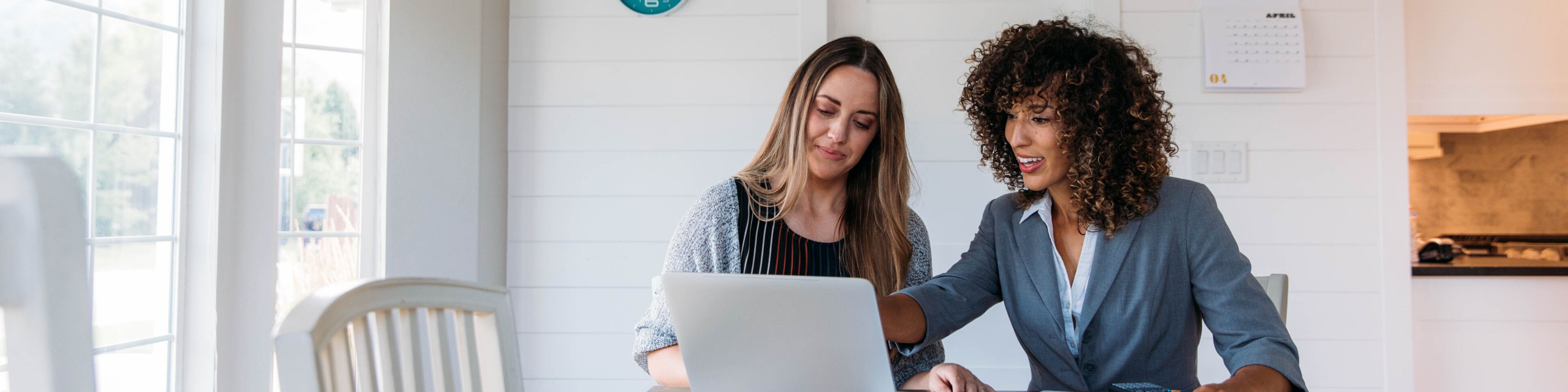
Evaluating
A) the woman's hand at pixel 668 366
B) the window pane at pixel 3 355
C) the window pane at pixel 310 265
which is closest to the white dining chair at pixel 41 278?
the window pane at pixel 3 355

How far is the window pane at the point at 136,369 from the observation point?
1612 millimetres

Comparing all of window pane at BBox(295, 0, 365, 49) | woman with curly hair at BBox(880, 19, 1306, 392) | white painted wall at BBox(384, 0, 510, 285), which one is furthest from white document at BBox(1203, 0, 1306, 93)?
window pane at BBox(295, 0, 365, 49)

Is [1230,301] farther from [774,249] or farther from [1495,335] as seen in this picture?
[1495,335]

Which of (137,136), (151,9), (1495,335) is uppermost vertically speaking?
(151,9)

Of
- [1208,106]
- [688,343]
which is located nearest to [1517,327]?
[1208,106]

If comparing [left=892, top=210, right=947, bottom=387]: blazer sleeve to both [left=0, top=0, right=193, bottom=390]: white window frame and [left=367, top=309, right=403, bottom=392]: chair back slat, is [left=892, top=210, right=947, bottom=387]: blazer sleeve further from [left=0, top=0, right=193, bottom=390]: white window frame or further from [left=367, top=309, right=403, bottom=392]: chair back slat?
[left=0, top=0, right=193, bottom=390]: white window frame

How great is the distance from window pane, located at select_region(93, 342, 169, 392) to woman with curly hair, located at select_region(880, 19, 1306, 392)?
4.99 ft

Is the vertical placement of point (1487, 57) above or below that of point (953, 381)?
above

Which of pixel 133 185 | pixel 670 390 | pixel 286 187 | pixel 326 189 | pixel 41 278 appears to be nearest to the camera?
pixel 41 278

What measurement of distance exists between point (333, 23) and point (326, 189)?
43 cm

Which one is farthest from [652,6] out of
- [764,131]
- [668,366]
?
[668,366]

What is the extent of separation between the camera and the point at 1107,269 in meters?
1.36

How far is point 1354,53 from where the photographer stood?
7.59ft

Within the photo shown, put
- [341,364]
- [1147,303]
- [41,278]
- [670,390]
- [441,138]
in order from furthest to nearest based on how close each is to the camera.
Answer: [441,138] → [1147,303] → [670,390] → [341,364] → [41,278]
